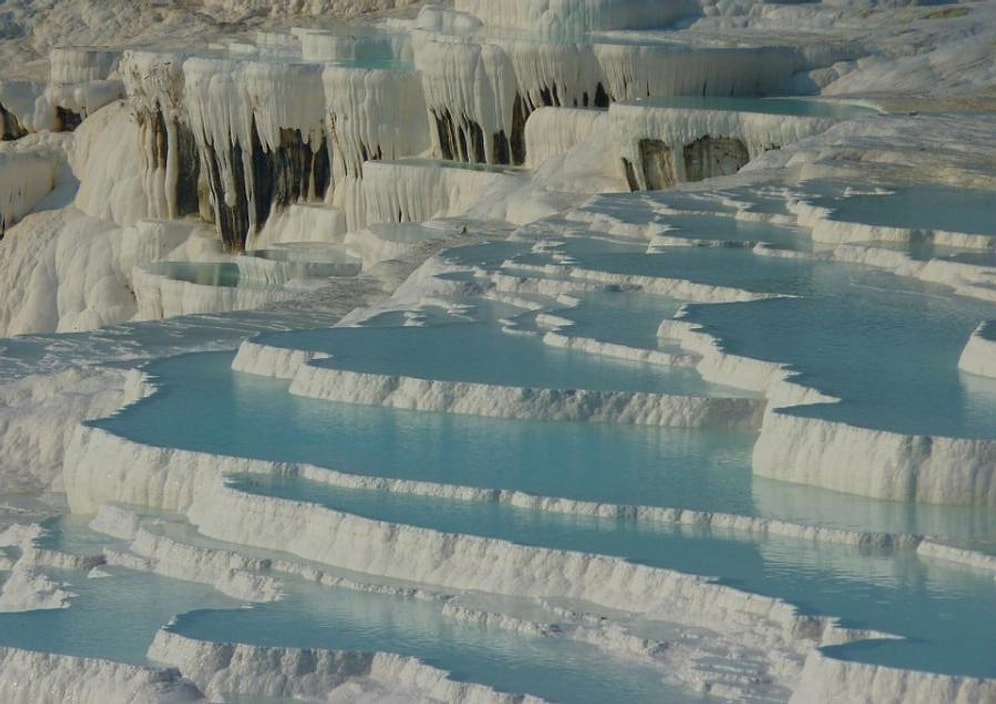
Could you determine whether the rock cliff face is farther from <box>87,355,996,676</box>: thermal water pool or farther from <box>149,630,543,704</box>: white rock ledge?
<box>149,630,543,704</box>: white rock ledge

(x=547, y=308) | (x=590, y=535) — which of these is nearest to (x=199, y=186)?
(x=547, y=308)

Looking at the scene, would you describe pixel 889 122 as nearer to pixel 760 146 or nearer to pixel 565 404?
pixel 760 146

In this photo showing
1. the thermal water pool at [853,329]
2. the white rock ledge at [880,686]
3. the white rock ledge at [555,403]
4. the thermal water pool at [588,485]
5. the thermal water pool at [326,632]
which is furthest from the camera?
the white rock ledge at [555,403]

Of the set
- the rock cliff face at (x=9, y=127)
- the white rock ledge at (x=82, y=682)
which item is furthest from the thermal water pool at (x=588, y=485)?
the rock cliff face at (x=9, y=127)

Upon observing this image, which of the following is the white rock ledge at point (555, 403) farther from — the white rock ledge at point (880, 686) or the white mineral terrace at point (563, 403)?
the white rock ledge at point (880, 686)

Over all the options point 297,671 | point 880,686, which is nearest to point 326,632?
point 297,671

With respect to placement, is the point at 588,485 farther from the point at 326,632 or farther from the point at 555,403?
the point at 326,632

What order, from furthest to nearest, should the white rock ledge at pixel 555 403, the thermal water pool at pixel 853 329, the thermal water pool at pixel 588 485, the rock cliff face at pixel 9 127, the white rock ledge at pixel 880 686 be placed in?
the rock cliff face at pixel 9 127, the white rock ledge at pixel 555 403, the thermal water pool at pixel 853 329, the thermal water pool at pixel 588 485, the white rock ledge at pixel 880 686

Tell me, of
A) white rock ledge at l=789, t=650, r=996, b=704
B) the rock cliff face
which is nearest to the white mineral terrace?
white rock ledge at l=789, t=650, r=996, b=704
